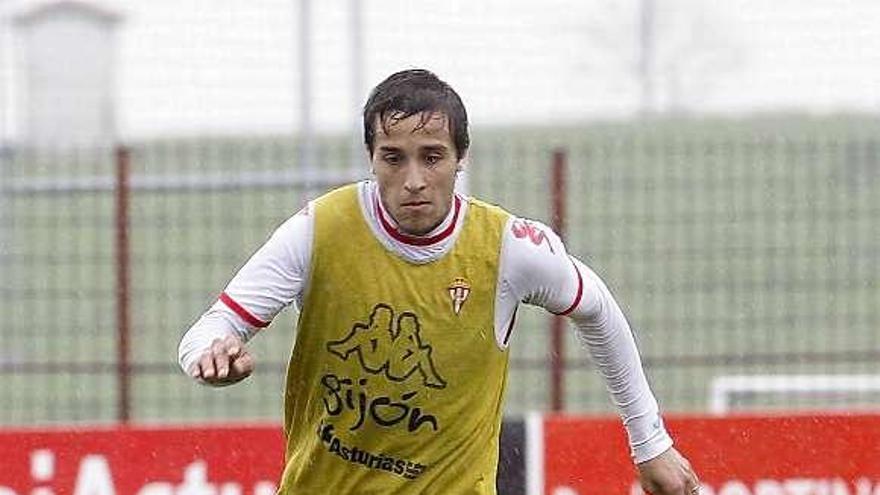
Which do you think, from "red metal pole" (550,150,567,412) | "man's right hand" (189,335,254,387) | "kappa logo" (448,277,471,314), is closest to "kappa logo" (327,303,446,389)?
"kappa logo" (448,277,471,314)

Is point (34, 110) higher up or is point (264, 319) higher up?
point (34, 110)

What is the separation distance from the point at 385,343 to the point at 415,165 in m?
0.46

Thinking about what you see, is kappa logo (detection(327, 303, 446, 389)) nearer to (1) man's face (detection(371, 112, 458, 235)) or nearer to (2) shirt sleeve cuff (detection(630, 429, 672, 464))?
(1) man's face (detection(371, 112, 458, 235))

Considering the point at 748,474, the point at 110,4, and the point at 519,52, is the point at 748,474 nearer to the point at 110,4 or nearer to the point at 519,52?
the point at 519,52

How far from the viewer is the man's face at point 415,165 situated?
16.6 feet

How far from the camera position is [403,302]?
205 inches

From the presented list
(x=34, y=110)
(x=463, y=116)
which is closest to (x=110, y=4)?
(x=34, y=110)

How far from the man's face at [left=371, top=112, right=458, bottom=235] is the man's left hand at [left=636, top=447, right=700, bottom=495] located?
36.9 inches

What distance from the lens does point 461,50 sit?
33.6 feet

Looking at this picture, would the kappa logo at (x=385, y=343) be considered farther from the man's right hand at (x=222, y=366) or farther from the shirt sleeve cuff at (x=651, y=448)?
the shirt sleeve cuff at (x=651, y=448)

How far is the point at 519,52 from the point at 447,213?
17.3 ft

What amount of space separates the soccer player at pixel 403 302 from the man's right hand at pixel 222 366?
1.30ft

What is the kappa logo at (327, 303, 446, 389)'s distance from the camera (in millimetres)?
5188

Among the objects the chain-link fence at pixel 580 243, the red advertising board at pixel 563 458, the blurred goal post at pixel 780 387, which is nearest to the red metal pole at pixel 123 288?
the chain-link fence at pixel 580 243
